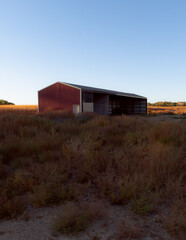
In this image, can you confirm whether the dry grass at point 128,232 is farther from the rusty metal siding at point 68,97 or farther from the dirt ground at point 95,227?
the rusty metal siding at point 68,97

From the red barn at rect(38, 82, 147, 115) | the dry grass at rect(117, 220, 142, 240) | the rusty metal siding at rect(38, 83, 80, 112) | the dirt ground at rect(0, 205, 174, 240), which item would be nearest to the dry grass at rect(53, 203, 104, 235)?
the dirt ground at rect(0, 205, 174, 240)

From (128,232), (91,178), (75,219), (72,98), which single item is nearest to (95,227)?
(75,219)

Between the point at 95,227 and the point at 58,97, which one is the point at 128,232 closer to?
the point at 95,227

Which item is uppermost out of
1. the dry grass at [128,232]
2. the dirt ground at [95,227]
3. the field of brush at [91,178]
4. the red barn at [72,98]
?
the red barn at [72,98]

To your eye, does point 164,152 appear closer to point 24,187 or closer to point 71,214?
point 71,214

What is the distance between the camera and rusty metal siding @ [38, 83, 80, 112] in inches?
768

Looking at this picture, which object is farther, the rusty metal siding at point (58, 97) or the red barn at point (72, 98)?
the rusty metal siding at point (58, 97)

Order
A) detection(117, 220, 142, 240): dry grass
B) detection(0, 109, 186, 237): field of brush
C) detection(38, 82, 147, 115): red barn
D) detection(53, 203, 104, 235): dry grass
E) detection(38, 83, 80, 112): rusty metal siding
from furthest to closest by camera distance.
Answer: detection(38, 83, 80, 112): rusty metal siding < detection(38, 82, 147, 115): red barn < detection(0, 109, 186, 237): field of brush < detection(53, 203, 104, 235): dry grass < detection(117, 220, 142, 240): dry grass

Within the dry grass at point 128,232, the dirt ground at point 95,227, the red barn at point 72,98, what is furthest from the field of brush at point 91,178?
the red barn at point 72,98

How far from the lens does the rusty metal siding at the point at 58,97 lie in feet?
64.0

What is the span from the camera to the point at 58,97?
2102 centimetres

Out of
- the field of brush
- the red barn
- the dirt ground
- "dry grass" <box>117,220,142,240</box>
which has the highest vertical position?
the red barn

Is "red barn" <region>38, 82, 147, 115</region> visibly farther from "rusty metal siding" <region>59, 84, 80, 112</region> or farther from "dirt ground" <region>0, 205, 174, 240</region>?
"dirt ground" <region>0, 205, 174, 240</region>

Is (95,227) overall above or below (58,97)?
below
